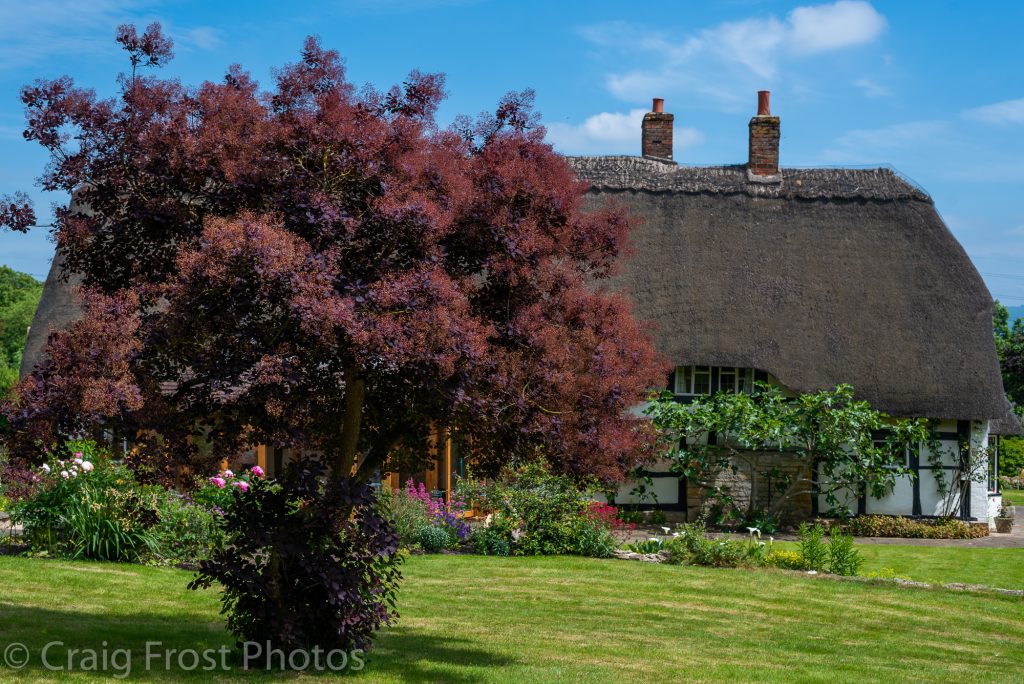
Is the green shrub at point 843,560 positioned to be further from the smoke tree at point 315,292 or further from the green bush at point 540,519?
the smoke tree at point 315,292

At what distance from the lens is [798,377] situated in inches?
846

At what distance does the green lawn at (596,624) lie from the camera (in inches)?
324

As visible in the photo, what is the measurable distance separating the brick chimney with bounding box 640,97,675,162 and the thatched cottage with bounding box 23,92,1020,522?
0.81m

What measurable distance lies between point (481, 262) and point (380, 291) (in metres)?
1.11

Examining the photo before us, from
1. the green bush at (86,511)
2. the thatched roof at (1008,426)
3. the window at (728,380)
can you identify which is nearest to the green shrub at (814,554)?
the window at (728,380)

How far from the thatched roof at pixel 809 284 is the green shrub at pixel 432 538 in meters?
7.92

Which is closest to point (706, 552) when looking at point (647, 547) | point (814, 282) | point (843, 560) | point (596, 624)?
point (647, 547)

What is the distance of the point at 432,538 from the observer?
15172mm

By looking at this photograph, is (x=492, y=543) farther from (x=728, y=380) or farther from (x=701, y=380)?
(x=728, y=380)

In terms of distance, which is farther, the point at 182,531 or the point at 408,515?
the point at 408,515

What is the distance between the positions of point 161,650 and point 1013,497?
29.4 metres

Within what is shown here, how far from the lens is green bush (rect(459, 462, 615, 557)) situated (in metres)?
15.3

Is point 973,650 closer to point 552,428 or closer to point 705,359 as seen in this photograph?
point 552,428

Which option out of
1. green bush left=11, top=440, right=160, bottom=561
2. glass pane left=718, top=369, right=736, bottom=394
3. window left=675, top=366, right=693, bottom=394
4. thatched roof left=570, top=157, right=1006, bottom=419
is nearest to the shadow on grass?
green bush left=11, top=440, right=160, bottom=561
